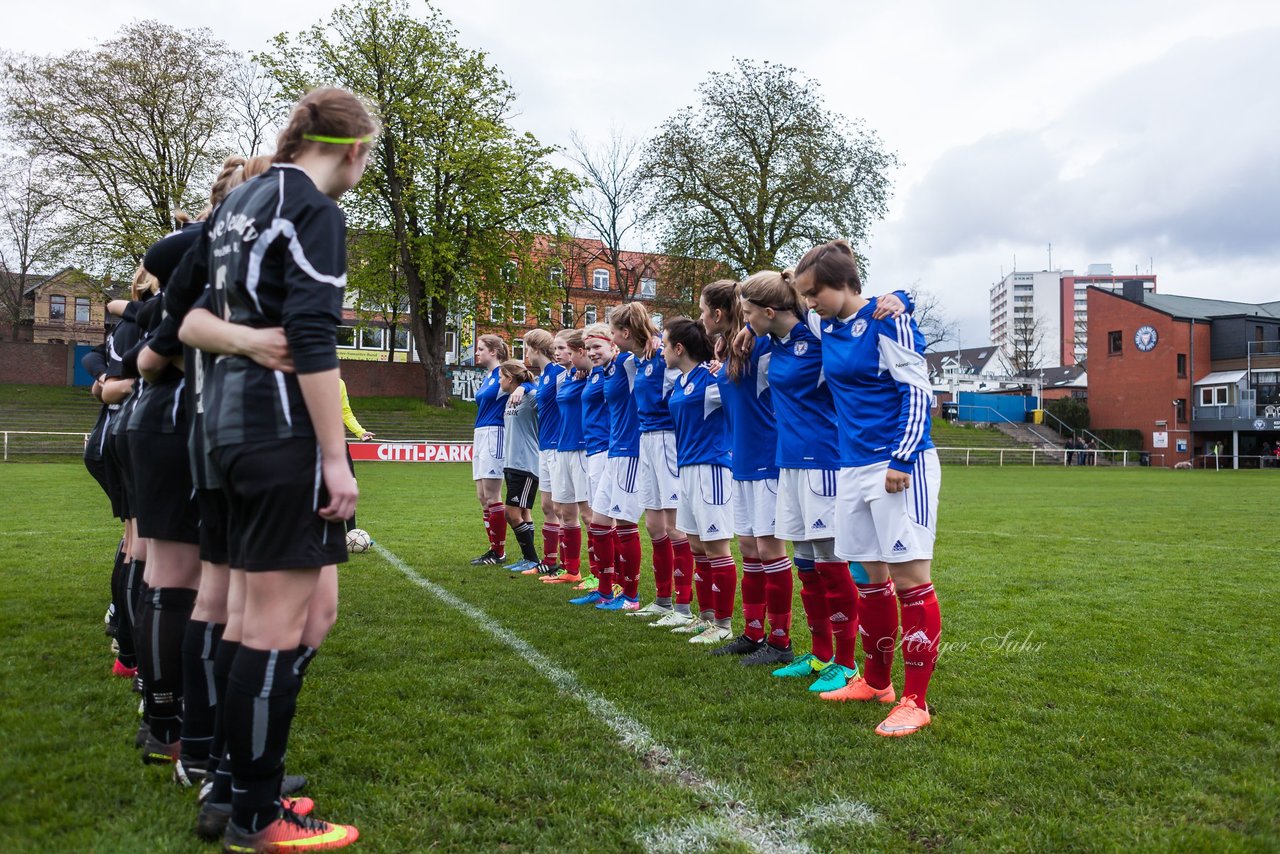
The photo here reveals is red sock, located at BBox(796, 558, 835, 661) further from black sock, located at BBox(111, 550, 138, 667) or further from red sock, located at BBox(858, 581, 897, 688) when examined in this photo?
black sock, located at BBox(111, 550, 138, 667)

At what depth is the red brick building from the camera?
49.4 m

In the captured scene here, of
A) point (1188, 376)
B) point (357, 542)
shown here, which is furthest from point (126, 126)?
point (1188, 376)

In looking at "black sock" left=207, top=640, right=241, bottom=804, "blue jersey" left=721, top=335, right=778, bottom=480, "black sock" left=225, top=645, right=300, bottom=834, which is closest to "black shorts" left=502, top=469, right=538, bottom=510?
"blue jersey" left=721, top=335, right=778, bottom=480

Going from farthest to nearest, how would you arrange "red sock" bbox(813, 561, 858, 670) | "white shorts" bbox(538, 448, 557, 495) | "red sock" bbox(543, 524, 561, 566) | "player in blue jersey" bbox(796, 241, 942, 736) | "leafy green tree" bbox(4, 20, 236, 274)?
"leafy green tree" bbox(4, 20, 236, 274) < "red sock" bbox(543, 524, 561, 566) < "white shorts" bbox(538, 448, 557, 495) < "red sock" bbox(813, 561, 858, 670) < "player in blue jersey" bbox(796, 241, 942, 736)

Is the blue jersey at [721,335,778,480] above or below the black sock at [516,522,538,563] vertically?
above

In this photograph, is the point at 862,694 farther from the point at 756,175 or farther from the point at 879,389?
the point at 756,175

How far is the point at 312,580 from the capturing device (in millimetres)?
2625

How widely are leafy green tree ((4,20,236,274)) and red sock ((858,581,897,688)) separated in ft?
119

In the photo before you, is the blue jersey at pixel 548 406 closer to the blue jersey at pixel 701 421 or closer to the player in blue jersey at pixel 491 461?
the player in blue jersey at pixel 491 461

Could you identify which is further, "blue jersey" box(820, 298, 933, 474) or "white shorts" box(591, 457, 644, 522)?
"white shorts" box(591, 457, 644, 522)

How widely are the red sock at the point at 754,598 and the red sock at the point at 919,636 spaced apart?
60.9 inches

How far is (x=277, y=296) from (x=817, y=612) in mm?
3525

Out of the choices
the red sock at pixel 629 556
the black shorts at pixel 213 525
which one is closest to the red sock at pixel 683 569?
the red sock at pixel 629 556

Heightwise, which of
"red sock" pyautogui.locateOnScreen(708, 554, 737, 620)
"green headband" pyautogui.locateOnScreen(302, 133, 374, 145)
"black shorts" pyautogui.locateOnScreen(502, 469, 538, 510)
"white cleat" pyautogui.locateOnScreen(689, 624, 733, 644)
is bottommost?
"white cleat" pyautogui.locateOnScreen(689, 624, 733, 644)
